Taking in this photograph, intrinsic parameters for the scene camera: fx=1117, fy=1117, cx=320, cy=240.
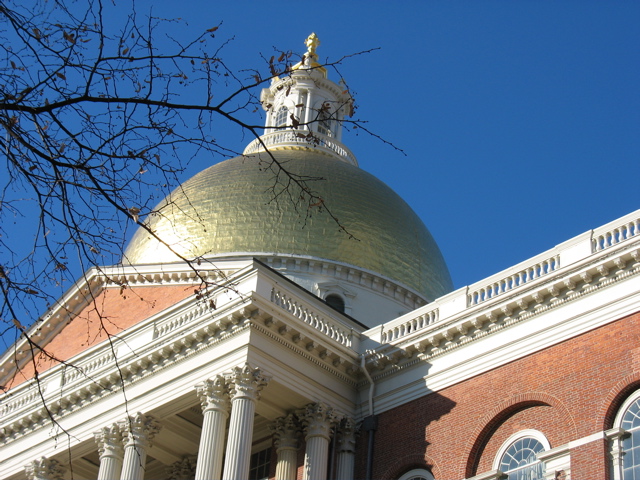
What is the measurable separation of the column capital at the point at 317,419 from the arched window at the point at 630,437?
688 centimetres

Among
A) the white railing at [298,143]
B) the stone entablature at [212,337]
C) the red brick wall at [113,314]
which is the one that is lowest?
the stone entablature at [212,337]

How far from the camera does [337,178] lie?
3994cm

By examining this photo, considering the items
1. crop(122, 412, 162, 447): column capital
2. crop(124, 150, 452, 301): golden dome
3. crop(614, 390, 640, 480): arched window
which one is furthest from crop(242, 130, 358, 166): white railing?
crop(614, 390, 640, 480): arched window

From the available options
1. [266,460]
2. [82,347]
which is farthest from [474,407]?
[82,347]

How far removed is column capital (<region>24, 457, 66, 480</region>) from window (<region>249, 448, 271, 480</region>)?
4994 mm

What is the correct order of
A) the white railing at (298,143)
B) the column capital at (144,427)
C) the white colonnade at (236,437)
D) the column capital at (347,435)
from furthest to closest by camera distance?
the white railing at (298,143) → the column capital at (144,427) → the column capital at (347,435) → the white colonnade at (236,437)

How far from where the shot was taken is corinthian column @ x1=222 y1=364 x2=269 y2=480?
75.8 feet

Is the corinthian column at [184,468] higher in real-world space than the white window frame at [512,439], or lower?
higher

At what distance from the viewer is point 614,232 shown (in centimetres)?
2316

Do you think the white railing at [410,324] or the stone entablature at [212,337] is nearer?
the stone entablature at [212,337]

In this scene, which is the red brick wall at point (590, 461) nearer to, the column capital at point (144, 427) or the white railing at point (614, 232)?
the white railing at point (614, 232)

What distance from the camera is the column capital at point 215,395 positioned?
2441 cm

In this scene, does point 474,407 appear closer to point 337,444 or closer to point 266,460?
point 337,444

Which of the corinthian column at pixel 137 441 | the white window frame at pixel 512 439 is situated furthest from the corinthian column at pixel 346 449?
the corinthian column at pixel 137 441
